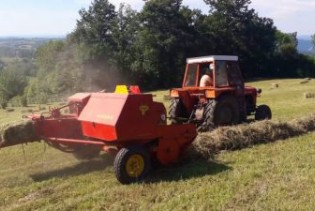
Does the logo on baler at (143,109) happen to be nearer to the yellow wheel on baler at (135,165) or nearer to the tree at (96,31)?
the yellow wheel on baler at (135,165)

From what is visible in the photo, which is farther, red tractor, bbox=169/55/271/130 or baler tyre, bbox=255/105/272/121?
baler tyre, bbox=255/105/272/121

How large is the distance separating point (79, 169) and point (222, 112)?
4093mm

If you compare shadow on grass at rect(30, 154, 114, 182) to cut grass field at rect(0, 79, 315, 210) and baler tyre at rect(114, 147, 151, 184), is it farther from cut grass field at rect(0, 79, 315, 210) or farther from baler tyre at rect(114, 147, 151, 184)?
baler tyre at rect(114, 147, 151, 184)

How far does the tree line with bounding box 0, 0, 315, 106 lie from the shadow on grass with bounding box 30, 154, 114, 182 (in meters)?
36.4

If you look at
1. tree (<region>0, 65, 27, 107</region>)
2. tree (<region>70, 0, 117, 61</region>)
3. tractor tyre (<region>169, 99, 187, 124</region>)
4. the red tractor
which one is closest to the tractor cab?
the red tractor

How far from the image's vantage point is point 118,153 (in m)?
7.89

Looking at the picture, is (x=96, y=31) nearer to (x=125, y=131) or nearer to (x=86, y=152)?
(x=86, y=152)

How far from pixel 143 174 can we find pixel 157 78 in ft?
125

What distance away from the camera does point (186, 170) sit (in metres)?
8.36

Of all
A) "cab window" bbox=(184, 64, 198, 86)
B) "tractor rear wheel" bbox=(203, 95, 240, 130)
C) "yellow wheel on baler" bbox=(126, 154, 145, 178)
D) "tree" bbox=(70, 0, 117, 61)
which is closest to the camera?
"yellow wheel on baler" bbox=(126, 154, 145, 178)

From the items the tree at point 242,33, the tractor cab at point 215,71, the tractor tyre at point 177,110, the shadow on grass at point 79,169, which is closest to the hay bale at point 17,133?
the shadow on grass at point 79,169

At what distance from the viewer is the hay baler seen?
25.9 feet

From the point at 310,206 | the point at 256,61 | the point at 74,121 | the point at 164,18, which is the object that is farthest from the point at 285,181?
the point at 256,61

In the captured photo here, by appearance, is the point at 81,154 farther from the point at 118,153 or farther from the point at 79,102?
the point at 118,153
